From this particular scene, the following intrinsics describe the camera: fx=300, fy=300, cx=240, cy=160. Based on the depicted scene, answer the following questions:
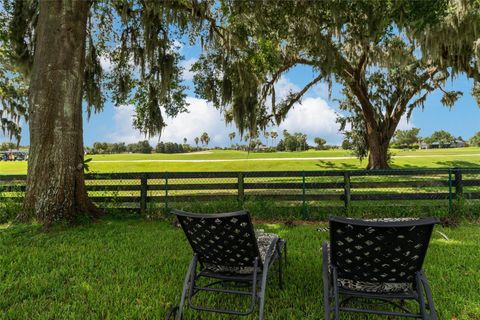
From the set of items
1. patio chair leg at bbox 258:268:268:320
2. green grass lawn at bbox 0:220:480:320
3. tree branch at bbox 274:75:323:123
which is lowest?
green grass lawn at bbox 0:220:480:320

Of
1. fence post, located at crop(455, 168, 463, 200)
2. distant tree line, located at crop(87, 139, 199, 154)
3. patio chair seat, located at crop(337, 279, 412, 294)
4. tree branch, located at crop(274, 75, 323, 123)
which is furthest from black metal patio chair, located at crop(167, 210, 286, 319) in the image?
distant tree line, located at crop(87, 139, 199, 154)

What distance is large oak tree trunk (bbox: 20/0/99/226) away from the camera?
5.43 metres

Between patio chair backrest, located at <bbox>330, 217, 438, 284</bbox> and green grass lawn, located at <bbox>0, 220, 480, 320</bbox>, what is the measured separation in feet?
1.88

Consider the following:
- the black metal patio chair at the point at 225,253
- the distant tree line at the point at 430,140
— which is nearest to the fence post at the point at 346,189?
the black metal patio chair at the point at 225,253

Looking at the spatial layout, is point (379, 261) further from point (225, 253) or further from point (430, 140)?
point (430, 140)

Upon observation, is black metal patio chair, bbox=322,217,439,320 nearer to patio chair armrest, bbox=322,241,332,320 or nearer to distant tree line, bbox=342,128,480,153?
patio chair armrest, bbox=322,241,332,320

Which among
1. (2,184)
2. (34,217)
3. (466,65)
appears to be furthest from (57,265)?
(466,65)

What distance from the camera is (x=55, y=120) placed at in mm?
5492

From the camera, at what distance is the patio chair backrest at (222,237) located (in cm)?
216

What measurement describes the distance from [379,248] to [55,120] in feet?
18.7

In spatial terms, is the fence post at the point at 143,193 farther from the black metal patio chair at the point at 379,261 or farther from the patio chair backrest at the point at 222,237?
the black metal patio chair at the point at 379,261

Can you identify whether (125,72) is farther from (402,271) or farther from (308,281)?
(402,271)

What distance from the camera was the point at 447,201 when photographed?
619 cm

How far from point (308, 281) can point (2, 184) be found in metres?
7.26
